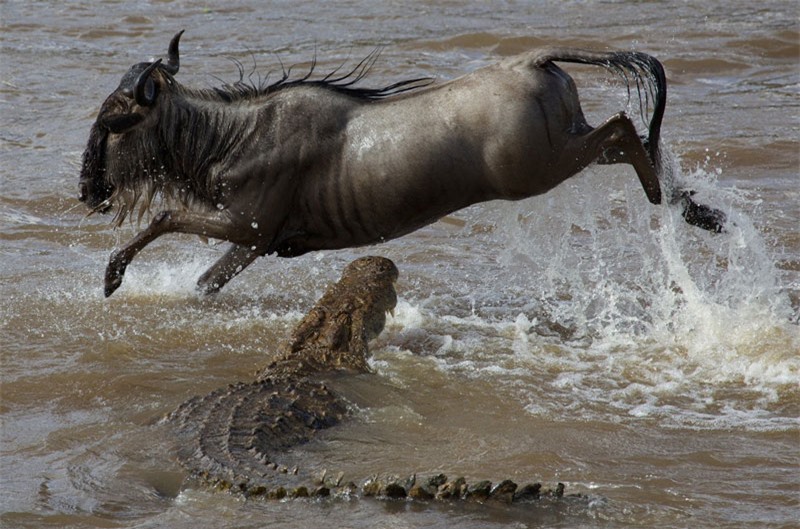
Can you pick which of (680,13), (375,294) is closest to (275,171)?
(375,294)

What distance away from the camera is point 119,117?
6.61 m

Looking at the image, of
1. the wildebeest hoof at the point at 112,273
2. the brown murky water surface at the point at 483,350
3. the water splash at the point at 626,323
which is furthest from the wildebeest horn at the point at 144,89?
the water splash at the point at 626,323

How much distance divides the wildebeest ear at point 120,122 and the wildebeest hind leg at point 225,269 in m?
0.95

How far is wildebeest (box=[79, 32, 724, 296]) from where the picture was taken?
6.19 meters

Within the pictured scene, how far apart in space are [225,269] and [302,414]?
1.90 m

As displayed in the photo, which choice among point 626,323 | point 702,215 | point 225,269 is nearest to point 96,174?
point 225,269

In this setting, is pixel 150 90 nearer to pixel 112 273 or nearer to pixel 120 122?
pixel 120 122

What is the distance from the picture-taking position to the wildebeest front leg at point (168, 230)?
662cm

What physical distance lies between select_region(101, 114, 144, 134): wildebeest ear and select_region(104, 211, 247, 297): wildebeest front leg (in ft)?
1.64

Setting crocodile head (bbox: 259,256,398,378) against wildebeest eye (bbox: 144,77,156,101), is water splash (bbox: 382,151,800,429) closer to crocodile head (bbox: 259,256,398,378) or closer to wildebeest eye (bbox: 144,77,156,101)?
crocodile head (bbox: 259,256,398,378)

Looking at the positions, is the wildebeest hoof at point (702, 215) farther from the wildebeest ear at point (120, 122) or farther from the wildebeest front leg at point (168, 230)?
the wildebeest ear at point (120, 122)

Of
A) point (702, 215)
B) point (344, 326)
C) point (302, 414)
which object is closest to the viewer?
point (302, 414)

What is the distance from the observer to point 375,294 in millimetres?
6809

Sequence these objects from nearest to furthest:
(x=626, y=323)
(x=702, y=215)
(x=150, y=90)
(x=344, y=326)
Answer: (x=344, y=326), (x=150, y=90), (x=702, y=215), (x=626, y=323)
